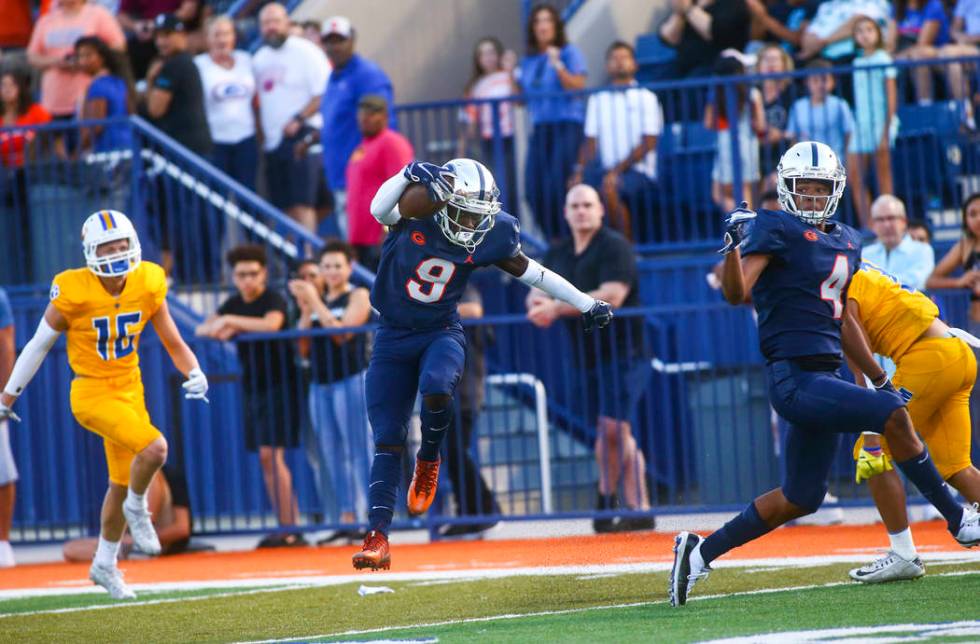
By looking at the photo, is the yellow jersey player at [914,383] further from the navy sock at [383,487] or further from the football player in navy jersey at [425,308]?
the navy sock at [383,487]

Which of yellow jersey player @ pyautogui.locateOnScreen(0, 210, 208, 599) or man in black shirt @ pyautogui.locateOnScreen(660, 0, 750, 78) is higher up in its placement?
man in black shirt @ pyautogui.locateOnScreen(660, 0, 750, 78)

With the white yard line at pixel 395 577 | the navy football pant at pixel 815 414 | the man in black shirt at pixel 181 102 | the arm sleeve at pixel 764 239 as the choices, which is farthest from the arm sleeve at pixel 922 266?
the man in black shirt at pixel 181 102

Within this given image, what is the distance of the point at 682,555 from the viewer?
7.64 meters

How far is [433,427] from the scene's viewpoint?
847 cm

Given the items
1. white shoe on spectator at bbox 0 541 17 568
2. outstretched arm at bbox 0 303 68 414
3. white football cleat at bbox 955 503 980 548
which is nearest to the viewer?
white football cleat at bbox 955 503 980 548

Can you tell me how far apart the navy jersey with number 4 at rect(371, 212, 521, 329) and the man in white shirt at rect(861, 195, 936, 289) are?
144 inches

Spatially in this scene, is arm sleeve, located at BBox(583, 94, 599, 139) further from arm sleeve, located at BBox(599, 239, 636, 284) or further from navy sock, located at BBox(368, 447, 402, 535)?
navy sock, located at BBox(368, 447, 402, 535)

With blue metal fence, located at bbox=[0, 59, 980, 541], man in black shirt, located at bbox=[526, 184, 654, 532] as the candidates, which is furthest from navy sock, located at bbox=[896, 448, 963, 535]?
man in black shirt, located at bbox=[526, 184, 654, 532]

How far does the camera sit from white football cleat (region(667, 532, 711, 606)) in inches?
299

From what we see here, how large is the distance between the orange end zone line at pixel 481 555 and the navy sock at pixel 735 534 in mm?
2157

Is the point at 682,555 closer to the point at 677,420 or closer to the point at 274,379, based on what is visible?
the point at 677,420

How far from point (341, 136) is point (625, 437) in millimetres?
3863

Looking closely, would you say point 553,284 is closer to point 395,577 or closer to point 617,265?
point 395,577

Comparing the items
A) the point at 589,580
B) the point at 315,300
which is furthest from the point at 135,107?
the point at 589,580
